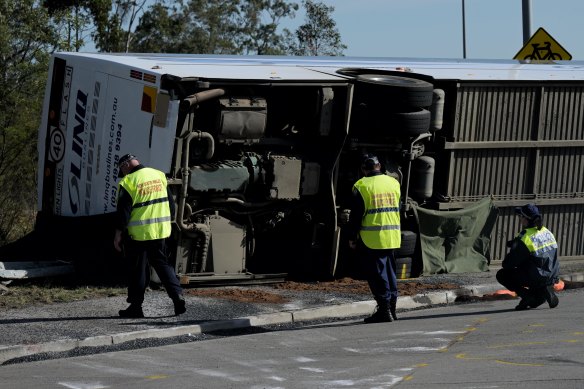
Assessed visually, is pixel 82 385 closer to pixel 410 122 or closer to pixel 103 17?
pixel 410 122

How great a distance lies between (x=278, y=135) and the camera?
13.8 meters

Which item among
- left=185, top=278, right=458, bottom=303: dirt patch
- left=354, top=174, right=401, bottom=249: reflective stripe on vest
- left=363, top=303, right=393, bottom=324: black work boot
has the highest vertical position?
left=354, top=174, right=401, bottom=249: reflective stripe on vest

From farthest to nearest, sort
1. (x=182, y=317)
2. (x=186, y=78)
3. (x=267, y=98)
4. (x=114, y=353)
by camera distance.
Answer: (x=267, y=98), (x=186, y=78), (x=182, y=317), (x=114, y=353)

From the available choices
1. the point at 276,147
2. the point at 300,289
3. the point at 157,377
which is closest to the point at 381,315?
the point at 300,289

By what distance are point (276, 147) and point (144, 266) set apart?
288cm

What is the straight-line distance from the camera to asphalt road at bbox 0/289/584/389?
8812 mm

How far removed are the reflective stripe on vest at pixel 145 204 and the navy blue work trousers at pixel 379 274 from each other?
6.74ft

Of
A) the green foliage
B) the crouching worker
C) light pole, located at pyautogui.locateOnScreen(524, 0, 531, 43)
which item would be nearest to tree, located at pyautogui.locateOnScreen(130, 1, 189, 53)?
the green foliage

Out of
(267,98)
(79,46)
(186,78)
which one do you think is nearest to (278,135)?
(267,98)

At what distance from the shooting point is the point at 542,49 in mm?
20594

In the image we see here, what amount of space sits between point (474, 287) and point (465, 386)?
5.82 m

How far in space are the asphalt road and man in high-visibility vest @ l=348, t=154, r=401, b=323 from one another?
1.03 feet

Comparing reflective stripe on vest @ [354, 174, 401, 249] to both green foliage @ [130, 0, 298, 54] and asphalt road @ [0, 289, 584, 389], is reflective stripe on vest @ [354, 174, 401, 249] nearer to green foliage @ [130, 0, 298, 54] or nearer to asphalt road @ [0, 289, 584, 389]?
asphalt road @ [0, 289, 584, 389]

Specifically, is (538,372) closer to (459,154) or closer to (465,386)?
(465,386)
